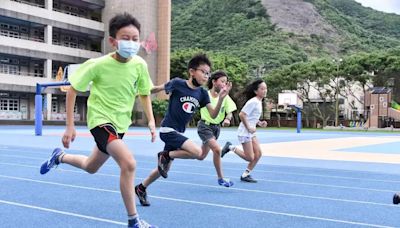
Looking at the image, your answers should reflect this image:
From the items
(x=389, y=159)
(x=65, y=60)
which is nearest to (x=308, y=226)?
(x=389, y=159)

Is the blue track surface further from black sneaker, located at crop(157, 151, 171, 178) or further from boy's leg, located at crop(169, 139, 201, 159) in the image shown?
boy's leg, located at crop(169, 139, 201, 159)

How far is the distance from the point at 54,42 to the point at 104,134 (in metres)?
46.6

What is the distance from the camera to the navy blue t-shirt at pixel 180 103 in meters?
6.30

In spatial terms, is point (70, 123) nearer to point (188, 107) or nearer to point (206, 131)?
point (188, 107)

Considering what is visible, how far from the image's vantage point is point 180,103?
629 cm

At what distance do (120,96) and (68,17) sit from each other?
148ft

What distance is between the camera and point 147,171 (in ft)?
32.0

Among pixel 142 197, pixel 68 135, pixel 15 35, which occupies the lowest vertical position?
pixel 142 197

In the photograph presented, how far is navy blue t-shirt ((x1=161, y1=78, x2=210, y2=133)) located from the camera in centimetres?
630

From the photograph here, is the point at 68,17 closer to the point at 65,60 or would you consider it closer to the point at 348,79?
the point at 65,60

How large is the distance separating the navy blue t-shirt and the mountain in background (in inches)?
2744

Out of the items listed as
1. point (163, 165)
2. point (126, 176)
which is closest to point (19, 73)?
point (163, 165)

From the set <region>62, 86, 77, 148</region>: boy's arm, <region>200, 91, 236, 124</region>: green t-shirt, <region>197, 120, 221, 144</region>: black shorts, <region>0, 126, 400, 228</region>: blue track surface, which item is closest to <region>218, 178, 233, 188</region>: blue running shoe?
<region>0, 126, 400, 228</region>: blue track surface

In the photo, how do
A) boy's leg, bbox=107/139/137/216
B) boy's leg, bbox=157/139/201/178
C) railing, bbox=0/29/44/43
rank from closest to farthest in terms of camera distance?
boy's leg, bbox=107/139/137/216, boy's leg, bbox=157/139/201/178, railing, bbox=0/29/44/43
